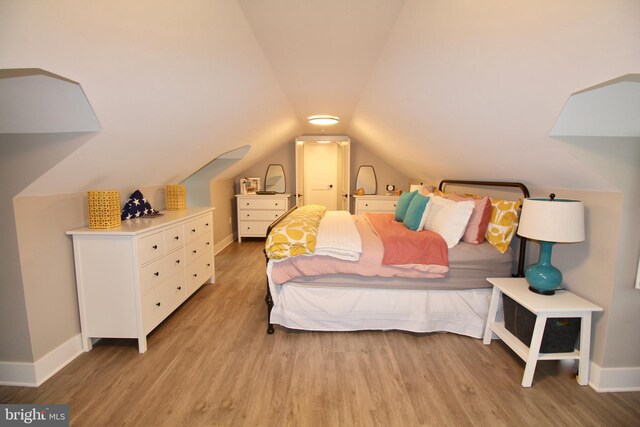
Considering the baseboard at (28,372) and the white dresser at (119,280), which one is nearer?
the baseboard at (28,372)

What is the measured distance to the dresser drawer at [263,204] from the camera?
18.2ft

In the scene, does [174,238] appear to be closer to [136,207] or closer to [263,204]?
[136,207]

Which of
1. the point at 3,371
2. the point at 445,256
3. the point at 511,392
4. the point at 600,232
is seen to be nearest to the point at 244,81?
the point at 445,256

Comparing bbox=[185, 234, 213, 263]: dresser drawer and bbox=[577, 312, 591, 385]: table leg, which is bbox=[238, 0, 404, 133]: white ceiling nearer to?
bbox=[185, 234, 213, 263]: dresser drawer

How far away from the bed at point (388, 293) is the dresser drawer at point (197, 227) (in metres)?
0.96

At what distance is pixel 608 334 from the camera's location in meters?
1.82

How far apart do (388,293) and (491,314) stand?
763 mm

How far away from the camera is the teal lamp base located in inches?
76.6

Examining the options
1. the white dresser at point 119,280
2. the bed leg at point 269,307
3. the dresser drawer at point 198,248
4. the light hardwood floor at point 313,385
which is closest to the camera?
the light hardwood floor at point 313,385

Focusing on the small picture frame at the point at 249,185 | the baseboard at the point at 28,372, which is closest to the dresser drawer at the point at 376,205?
the small picture frame at the point at 249,185

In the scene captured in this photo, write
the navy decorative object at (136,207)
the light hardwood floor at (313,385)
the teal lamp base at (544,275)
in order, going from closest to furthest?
the light hardwood floor at (313,385)
the teal lamp base at (544,275)
the navy decorative object at (136,207)

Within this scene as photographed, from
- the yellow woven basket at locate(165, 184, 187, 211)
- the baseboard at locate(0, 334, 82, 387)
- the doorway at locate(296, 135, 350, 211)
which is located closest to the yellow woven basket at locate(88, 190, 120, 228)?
the baseboard at locate(0, 334, 82, 387)

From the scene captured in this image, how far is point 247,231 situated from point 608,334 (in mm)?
4885

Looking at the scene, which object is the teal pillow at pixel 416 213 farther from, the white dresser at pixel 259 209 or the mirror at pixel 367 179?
the mirror at pixel 367 179
